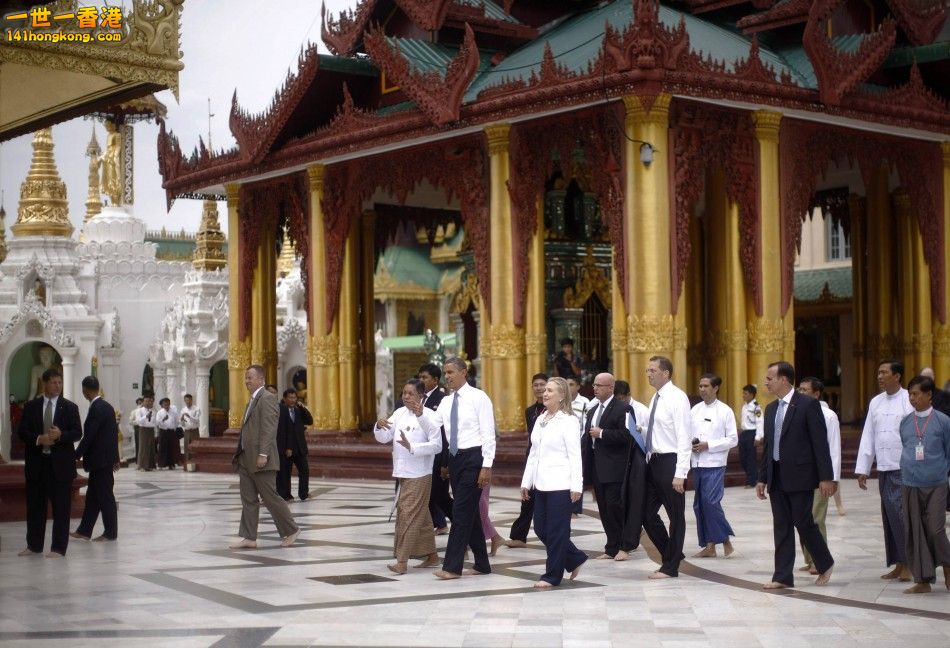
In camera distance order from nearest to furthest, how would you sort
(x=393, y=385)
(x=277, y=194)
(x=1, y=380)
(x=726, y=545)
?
(x=726, y=545)
(x=277, y=194)
(x=1, y=380)
(x=393, y=385)

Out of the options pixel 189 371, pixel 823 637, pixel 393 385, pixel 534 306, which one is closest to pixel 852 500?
pixel 534 306

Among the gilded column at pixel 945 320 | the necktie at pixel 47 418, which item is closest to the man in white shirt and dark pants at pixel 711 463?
the necktie at pixel 47 418

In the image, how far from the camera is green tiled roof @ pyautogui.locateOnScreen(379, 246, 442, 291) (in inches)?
1953

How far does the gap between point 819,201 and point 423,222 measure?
7.33 meters

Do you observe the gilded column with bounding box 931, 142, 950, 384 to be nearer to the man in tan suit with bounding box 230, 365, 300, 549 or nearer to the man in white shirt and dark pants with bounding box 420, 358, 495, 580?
the man in tan suit with bounding box 230, 365, 300, 549

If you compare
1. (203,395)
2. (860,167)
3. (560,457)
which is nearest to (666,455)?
(560,457)

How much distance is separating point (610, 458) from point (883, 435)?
2190 millimetres

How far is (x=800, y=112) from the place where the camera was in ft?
66.7

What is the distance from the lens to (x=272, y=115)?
23547 mm

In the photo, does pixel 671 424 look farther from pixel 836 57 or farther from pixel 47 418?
pixel 836 57

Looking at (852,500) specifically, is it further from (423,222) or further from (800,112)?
(423,222)

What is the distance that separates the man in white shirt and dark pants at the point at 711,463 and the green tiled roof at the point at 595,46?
7046mm

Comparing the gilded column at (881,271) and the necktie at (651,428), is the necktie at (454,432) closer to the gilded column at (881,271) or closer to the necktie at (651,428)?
the necktie at (651,428)

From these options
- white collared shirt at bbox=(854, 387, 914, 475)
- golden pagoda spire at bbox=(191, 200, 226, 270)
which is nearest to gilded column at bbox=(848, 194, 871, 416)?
white collared shirt at bbox=(854, 387, 914, 475)
